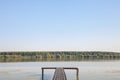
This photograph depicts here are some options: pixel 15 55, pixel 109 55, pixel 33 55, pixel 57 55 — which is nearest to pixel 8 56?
pixel 15 55

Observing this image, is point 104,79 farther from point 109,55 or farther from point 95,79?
point 109,55

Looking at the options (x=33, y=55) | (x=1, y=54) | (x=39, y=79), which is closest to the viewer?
(x=39, y=79)

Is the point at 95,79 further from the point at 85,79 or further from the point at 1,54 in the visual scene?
the point at 1,54

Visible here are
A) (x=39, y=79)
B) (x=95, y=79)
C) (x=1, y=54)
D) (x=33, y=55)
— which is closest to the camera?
(x=95, y=79)

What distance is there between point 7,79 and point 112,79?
34.8ft

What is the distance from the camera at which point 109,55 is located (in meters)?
135

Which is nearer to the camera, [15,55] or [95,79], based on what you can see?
[95,79]

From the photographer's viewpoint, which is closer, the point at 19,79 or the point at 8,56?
the point at 19,79

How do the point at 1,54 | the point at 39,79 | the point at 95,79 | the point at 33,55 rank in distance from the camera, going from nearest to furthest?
the point at 95,79 → the point at 39,79 → the point at 1,54 → the point at 33,55

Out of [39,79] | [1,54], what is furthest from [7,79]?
[1,54]

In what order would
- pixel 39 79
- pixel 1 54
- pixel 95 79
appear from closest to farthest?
pixel 95 79 < pixel 39 79 < pixel 1 54

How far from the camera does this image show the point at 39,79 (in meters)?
27.2

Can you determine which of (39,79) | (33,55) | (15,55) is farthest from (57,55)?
(39,79)

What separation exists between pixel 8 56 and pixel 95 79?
10545 cm
